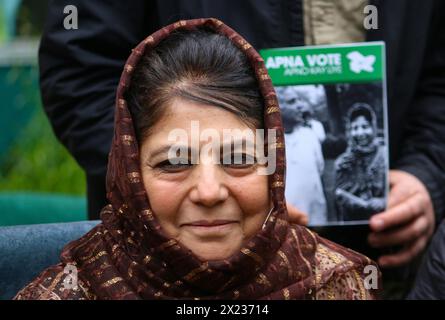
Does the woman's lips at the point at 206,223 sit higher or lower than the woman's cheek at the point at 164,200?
lower

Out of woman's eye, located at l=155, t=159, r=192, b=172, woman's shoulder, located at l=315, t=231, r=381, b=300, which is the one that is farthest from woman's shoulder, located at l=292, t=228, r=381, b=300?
woman's eye, located at l=155, t=159, r=192, b=172

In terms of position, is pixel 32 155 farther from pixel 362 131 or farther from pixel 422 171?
pixel 362 131

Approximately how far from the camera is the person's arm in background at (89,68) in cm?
277

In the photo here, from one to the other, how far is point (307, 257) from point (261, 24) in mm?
811

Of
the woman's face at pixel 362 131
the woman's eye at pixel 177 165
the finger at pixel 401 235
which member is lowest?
the finger at pixel 401 235

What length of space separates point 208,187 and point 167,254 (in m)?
0.19

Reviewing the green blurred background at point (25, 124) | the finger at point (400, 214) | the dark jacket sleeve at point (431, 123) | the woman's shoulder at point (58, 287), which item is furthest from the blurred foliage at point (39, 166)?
the woman's shoulder at point (58, 287)

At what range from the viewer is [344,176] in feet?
8.59

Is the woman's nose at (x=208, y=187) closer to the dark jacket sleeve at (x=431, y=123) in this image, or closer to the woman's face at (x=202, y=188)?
the woman's face at (x=202, y=188)

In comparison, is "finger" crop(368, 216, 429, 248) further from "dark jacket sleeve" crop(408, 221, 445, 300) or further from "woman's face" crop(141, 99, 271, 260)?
"woman's face" crop(141, 99, 271, 260)

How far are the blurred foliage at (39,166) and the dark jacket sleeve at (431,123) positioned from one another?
273cm

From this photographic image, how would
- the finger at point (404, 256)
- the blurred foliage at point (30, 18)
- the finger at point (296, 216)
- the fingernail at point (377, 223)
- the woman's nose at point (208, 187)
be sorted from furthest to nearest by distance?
the blurred foliage at point (30, 18) < the finger at point (404, 256) < the fingernail at point (377, 223) < the finger at point (296, 216) < the woman's nose at point (208, 187)

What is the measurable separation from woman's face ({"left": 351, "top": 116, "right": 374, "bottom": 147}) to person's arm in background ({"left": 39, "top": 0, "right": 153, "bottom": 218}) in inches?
29.4

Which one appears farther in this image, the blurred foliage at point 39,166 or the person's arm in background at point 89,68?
the blurred foliage at point 39,166
